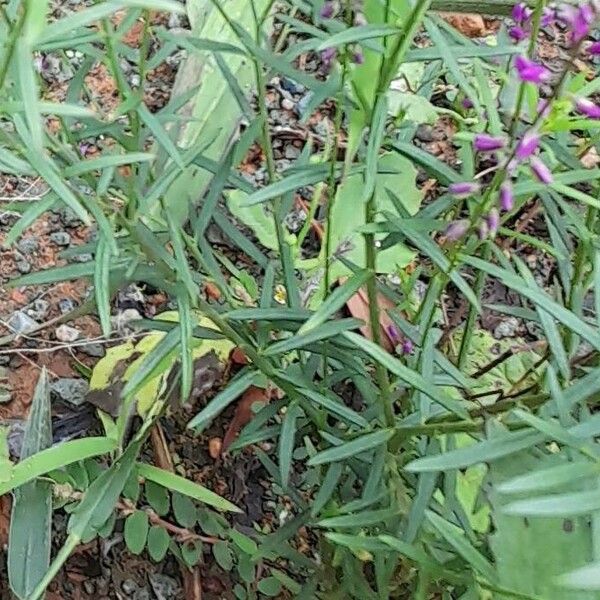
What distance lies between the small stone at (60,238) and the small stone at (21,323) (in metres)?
0.11

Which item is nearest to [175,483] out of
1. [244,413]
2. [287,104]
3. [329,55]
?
[244,413]

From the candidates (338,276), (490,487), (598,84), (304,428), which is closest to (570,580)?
(490,487)

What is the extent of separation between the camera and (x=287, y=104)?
1485 mm

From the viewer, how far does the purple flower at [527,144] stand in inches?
22.3

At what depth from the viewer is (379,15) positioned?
2.02ft

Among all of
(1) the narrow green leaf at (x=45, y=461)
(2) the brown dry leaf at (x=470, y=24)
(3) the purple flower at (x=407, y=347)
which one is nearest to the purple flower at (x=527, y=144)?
(3) the purple flower at (x=407, y=347)

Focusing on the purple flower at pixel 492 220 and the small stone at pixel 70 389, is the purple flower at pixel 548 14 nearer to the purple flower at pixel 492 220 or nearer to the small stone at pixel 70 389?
the purple flower at pixel 492 220

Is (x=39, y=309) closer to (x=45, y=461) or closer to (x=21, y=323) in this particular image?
(x=21, y=323)

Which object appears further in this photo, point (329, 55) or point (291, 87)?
point (291, 87)

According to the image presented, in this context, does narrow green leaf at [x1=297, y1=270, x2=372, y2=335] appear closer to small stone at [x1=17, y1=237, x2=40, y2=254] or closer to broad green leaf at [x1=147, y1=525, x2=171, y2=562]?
broad green leaf at [x1=147, y1=525, x2=171, y2=562]

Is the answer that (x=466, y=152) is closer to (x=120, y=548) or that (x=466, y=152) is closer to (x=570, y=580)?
(x=570, y=580)

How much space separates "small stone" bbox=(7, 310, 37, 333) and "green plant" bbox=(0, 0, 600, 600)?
16 centimetres

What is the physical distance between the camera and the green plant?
600 millimetres

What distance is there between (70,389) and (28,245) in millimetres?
227
